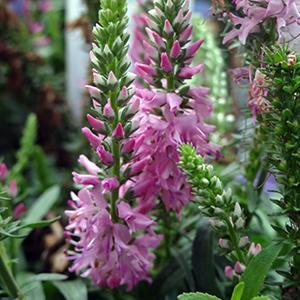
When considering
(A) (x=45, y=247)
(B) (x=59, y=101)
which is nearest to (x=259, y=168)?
(A) (x=45, y=247)

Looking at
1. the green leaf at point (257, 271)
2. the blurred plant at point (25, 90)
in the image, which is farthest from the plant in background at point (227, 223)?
the blurred plant at point (25, 90)

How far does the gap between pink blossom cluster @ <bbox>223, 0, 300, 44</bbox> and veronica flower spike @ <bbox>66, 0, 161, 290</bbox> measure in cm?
10

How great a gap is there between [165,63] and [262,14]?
0.09m

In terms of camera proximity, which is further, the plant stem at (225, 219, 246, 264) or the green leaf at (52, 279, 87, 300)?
the green leaf at (52, 279, 87, 300)

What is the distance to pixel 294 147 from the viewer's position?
1.58 feet

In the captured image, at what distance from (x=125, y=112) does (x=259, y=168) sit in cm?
24

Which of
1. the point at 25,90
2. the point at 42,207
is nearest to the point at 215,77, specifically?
the point at 42,207

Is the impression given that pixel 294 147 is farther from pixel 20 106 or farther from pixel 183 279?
pixel 20 106

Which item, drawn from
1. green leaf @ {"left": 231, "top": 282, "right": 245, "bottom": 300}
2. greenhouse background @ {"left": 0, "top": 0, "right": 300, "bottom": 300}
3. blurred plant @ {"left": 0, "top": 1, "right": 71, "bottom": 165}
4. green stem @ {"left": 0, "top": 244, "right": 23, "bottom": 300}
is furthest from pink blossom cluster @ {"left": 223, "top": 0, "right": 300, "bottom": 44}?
blurred plant @ {"left": 0, "top": 1, "right": 71, "bottom": 165}

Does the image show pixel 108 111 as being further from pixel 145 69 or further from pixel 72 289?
pixel 72 289

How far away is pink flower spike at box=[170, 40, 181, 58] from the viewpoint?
54 cm

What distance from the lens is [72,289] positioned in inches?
27.2

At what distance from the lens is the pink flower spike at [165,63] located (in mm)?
544

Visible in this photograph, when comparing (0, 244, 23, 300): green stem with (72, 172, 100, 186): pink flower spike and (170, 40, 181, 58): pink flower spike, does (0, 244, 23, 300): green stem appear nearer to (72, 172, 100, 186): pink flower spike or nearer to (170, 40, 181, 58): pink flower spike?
(72, 172, 100, 186): pink flower spike
